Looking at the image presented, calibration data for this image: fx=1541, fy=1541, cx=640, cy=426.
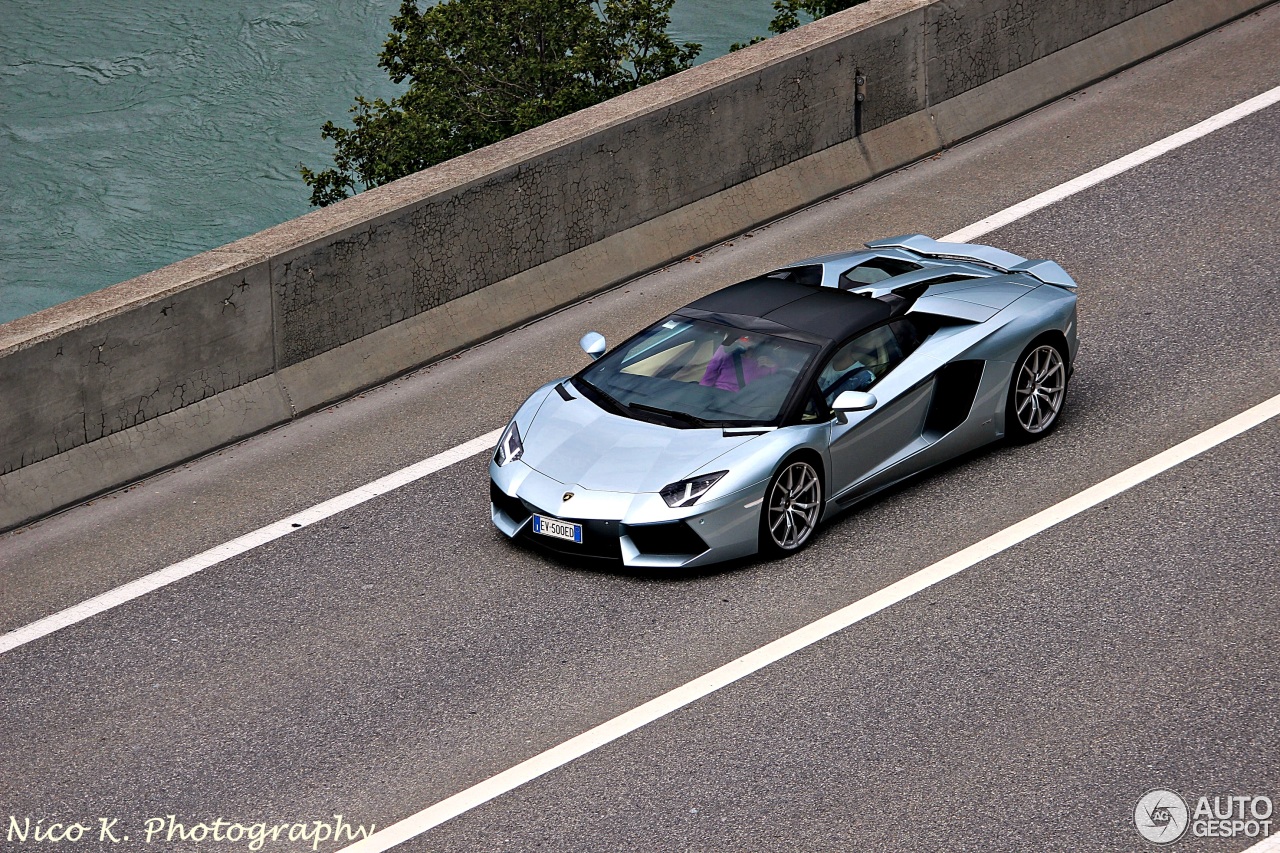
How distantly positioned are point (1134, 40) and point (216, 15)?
24629mm

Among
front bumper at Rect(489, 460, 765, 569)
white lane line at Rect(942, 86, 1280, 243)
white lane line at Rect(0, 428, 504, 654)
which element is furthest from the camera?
white lane line at Rect(942, 86, 1280, 243)

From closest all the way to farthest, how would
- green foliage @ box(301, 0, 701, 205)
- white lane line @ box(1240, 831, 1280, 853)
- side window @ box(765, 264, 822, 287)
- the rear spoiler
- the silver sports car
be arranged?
white lane line @ box(1240, 831, 1280, 853), the silver sports car, side window @ box(765, 264, 822, 287), the rear spoiler, green foliage @ box(301, 0, 701, 205)

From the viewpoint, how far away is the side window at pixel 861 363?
8.67m

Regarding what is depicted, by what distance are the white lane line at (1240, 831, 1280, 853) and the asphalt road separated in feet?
0.40

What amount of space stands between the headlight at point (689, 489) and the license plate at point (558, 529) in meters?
0.51

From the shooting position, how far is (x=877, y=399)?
28.7 ft

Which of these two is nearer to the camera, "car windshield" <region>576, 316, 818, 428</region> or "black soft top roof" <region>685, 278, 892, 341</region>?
"car windshield" <region>576, 316, 818, 428</region>

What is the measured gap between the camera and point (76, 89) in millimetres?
32188

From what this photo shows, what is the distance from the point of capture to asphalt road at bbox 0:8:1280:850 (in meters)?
6.47

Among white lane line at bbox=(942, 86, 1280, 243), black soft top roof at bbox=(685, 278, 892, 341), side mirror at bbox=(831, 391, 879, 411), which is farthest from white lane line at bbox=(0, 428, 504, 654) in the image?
white lane line at bbox=(942, 86, 1280, 243)

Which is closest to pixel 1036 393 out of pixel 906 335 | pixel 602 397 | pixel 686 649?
pixel 906 335

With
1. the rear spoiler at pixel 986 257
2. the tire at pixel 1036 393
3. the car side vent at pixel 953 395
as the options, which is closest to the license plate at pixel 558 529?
the car side vent at pixel 953 395

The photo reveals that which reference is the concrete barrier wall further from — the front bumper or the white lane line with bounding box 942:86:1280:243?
the front bumper

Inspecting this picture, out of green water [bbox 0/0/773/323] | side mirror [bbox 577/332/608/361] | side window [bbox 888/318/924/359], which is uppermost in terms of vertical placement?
side window [bbox 888/318/924/359]
